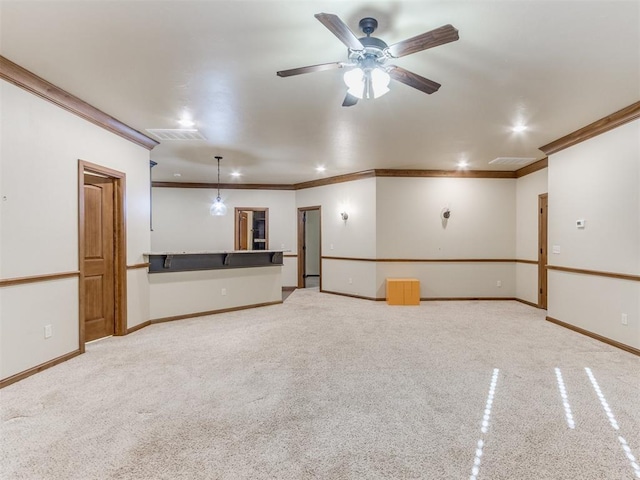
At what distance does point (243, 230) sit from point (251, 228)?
0.86 feet

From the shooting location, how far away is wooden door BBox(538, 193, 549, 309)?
5863mm

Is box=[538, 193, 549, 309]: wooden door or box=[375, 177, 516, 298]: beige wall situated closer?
box=[538, 193, 549, 309]: wooden door

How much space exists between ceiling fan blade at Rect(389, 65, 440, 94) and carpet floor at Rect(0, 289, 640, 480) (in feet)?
7.67

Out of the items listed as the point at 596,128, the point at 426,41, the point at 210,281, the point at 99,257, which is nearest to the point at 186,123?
the point at 99,257

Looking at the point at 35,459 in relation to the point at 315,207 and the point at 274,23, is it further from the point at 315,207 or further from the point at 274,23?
the point at 315,207

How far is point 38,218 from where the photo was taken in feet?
10.0

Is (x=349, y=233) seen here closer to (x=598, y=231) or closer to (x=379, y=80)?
(x=598, y=231)

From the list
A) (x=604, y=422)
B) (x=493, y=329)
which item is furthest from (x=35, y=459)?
(x=493, y=329)

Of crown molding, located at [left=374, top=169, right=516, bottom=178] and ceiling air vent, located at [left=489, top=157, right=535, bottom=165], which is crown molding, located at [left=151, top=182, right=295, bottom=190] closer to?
crown molding, located at [left=374, top=169, right=516, bottom=178]

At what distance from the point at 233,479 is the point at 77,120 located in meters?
3.72

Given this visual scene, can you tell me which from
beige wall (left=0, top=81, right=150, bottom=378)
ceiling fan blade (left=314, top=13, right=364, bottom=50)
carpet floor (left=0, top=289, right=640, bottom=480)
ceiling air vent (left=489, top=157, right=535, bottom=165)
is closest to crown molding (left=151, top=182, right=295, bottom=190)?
beige wall (left=0, top=81, right=150, bottom=378)

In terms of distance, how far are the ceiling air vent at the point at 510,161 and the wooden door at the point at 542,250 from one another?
0.67 m

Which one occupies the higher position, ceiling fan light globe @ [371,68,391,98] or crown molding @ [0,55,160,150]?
crown molding @ [0,55,160,150]

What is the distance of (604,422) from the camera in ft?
7.43
